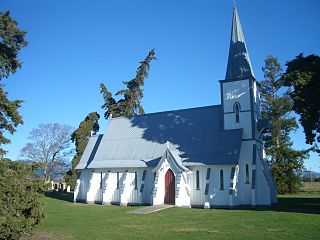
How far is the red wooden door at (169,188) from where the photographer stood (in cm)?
3124

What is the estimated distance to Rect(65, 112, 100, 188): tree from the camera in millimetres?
48494

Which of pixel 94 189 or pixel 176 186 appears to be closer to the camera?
pixel 176 186

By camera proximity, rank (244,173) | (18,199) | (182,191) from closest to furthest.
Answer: (18,199), (244,173), (182,191)

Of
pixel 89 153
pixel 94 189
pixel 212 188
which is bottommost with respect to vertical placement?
pixel 94 189

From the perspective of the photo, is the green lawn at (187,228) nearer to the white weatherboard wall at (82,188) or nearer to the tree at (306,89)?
the tree at (306,89)

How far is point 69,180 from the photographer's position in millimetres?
49562

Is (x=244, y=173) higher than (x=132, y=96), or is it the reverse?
(x=132, y=96)

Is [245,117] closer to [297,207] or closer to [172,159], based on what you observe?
[172,159]

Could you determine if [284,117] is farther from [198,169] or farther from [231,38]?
[198,169]

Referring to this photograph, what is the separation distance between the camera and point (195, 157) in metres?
31.7

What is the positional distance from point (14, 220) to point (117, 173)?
23.5m

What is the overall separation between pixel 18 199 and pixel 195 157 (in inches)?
816

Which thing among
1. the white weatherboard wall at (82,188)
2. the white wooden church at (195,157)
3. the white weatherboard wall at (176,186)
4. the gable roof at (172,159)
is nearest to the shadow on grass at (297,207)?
the white wooden church at (195,157)

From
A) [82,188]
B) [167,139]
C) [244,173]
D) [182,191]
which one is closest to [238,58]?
[167,139]
